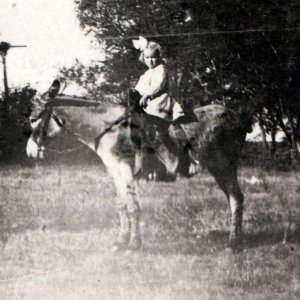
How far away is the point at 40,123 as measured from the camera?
5062mm

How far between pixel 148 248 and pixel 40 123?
73.4 inches

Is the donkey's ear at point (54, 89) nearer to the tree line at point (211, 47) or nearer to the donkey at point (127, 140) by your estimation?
the donkey at point (127, 140)

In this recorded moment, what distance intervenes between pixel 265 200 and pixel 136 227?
3.20 m

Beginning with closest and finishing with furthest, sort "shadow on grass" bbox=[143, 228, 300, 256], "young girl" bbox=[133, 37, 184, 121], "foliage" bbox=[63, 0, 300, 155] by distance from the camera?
"shadow on grass" bbox=[143, 228, 300, 256] < "young girl" bbox=[133, 37, 184, 121] < "foliage" bbox=[63, 0, 300, 155]

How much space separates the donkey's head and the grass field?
3.39ft

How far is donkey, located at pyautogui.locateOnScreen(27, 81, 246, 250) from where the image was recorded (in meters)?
5.08

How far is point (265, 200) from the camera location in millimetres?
7543

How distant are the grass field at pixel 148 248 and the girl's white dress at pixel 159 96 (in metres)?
1.52

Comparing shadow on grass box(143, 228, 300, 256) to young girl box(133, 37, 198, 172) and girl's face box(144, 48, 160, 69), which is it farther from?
girl's face box(144, 48, 160, 69)

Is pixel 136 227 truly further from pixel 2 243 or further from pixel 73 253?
pixel 2 243

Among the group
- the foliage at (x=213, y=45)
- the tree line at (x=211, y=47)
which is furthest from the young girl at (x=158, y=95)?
the foliage at (x=213, y=45)

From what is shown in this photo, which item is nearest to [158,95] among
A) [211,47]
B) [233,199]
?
[233,199]

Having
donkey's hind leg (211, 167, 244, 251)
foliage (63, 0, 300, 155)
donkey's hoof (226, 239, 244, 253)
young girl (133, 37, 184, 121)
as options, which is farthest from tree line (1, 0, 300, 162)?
donkey's hoof (226, 239, 244, 253)

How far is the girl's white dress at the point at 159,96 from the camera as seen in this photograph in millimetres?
5211
